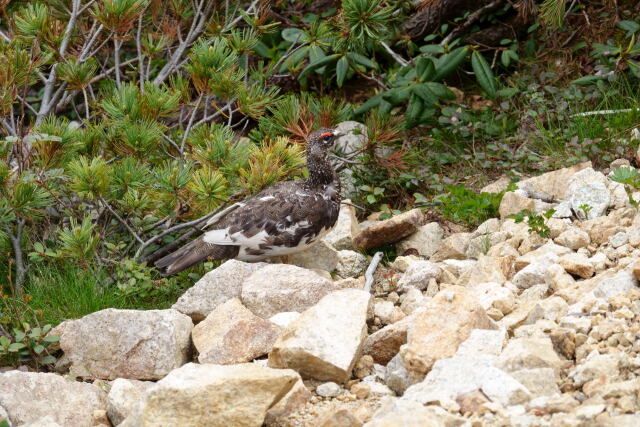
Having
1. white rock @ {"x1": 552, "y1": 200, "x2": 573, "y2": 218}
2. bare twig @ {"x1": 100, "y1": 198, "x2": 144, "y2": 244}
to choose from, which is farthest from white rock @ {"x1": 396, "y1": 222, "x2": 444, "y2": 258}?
bare twig @ {"x1": 100, "y1": 198, "x2": 144, "y2": 244}

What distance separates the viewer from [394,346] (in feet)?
12.1

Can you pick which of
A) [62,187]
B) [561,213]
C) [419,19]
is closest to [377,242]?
[561,213]

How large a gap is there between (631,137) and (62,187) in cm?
364

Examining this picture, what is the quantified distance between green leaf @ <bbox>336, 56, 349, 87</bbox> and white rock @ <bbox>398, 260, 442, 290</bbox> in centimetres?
222

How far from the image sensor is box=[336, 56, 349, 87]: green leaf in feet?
21.2

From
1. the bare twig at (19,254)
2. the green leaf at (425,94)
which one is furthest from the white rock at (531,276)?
the bare twig at (19,254)

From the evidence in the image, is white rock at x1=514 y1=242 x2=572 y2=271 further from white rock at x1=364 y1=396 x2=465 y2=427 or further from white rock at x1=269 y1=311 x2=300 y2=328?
white rock at x1=364 y1=396 x2=465 y2=427

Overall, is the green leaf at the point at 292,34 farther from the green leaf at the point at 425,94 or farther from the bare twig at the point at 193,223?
the bare twig at the point at 193,223

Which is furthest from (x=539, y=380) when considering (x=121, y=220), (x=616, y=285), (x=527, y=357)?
(x=121, y=220)

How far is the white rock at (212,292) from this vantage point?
171 inches

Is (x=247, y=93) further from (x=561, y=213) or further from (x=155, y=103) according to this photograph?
(x=561, y=213)

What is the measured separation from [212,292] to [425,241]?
163cm

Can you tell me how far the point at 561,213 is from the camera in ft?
16.4

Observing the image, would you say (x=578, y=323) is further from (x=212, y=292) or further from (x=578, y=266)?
(x=212, y=292)
